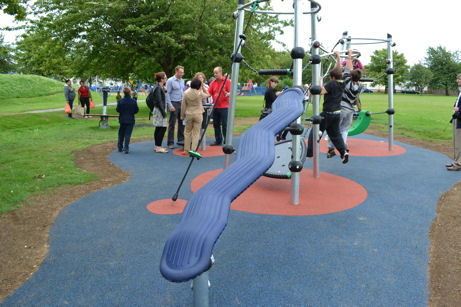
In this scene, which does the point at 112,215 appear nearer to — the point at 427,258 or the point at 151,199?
the point at 151,199

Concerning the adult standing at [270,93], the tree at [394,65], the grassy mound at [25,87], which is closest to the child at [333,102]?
the adult standing at [270,93]

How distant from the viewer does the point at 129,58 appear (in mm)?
18781

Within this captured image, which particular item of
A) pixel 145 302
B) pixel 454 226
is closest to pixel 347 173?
pixel 454 226

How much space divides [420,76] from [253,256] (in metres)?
91.1

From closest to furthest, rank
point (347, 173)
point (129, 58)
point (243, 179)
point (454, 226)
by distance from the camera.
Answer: point (243, 179)
point (454, 226)
point (347, 173)
point (129, 58)

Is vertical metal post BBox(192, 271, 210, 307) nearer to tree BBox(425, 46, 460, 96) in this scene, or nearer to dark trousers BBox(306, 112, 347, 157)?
dark trousers BBox(306, 112, 347, 157)

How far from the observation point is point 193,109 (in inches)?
300

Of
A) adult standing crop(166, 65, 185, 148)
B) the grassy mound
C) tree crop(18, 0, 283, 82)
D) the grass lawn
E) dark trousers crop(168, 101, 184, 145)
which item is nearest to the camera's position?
the grass lawn

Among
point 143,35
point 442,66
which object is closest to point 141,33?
point 143,35

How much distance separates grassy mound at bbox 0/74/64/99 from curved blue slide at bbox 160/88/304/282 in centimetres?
3215

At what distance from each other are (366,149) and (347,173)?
288 cm

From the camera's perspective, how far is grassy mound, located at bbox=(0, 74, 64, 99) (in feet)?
96.3

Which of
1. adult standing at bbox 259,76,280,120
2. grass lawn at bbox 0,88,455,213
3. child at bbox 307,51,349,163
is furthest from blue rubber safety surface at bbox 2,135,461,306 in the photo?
adult standing at bbox 259,76,280,120

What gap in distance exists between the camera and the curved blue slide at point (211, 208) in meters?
1.66
